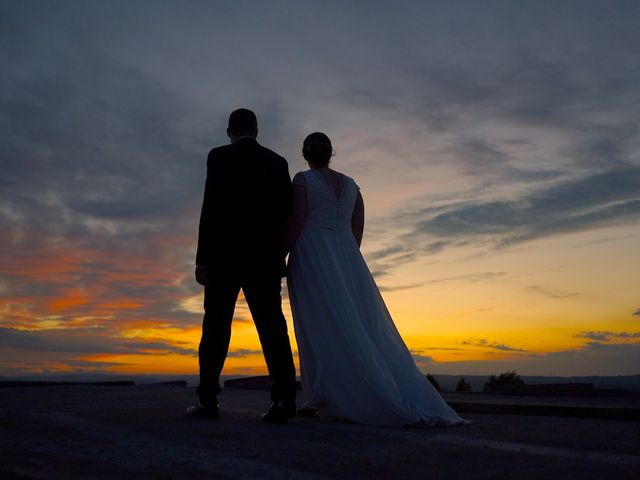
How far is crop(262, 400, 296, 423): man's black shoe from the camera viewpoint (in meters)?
5.18

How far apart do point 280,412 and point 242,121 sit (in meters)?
2.55

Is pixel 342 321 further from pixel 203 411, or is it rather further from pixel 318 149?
pixel 318 149

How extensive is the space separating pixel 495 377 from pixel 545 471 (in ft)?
48.2

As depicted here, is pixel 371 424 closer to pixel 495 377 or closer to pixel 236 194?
pixel 236 194

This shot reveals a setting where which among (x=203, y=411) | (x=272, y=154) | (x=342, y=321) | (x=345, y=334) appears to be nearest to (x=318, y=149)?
(x=272, y=154)

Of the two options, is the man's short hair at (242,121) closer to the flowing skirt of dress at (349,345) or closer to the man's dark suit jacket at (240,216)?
the man's dark suit jacket at (240,216)

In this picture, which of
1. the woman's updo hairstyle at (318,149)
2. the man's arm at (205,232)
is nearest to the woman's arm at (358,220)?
the woman's updo hairstyle at (318,149)

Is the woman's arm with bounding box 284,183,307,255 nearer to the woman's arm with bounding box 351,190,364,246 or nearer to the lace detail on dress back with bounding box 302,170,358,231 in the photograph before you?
the lace detail on dress back with bounding box 302,170,358,231

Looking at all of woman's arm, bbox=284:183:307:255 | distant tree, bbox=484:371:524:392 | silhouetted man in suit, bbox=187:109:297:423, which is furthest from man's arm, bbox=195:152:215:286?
distant tree, bbox=484:371:524:392

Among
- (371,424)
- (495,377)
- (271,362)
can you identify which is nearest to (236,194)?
(271,362)

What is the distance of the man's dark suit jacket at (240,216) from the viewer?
18.6 ft

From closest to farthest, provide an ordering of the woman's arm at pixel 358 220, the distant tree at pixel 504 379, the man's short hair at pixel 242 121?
the man's short hair at pixel 242 121
the woman's arm at pixel 358 220
the distant tree at pixel 504 379

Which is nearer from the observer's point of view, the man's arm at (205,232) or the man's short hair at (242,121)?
the man's arm at (205,232)

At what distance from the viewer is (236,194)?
18.9 ft
